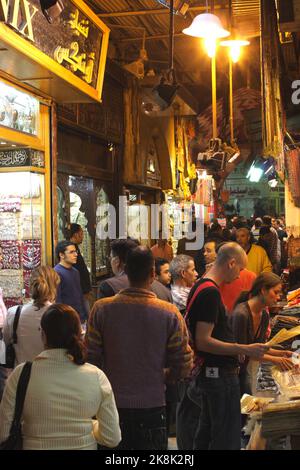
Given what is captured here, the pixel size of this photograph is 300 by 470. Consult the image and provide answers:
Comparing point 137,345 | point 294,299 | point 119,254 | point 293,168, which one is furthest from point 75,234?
point 137,345

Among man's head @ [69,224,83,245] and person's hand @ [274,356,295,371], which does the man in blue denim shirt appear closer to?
person's hand @ [274,356,295,371]

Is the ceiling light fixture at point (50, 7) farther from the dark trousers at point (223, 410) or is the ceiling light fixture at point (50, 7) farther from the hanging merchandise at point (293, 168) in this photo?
the hanging merchandise at point (293, 168)

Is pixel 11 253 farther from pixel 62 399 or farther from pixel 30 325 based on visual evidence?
pixel 62 399

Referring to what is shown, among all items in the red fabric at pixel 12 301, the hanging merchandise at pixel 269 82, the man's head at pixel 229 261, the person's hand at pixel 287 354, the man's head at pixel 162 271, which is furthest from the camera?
the hanging merchandise at pixel 269 82

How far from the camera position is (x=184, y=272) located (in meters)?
6.63

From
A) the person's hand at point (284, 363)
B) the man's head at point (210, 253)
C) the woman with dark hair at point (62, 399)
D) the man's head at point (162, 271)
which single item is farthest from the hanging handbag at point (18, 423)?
the man's head at point (210, 253)

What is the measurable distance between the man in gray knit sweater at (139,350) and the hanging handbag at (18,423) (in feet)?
2.96

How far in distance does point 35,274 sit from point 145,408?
1868 millimetres

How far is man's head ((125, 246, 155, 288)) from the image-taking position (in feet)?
13.5

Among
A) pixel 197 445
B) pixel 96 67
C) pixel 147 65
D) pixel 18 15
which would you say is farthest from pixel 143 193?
pixel 197 445

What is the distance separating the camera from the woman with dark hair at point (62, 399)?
3.18m

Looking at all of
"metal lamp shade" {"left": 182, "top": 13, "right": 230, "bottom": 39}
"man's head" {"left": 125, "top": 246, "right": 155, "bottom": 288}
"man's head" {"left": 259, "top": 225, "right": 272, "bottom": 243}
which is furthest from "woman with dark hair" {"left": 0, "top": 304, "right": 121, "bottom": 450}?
"man's head" {"left": 259, "top": 225, "right": 272, "bottom": 243}

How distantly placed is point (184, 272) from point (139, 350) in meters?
2.67
